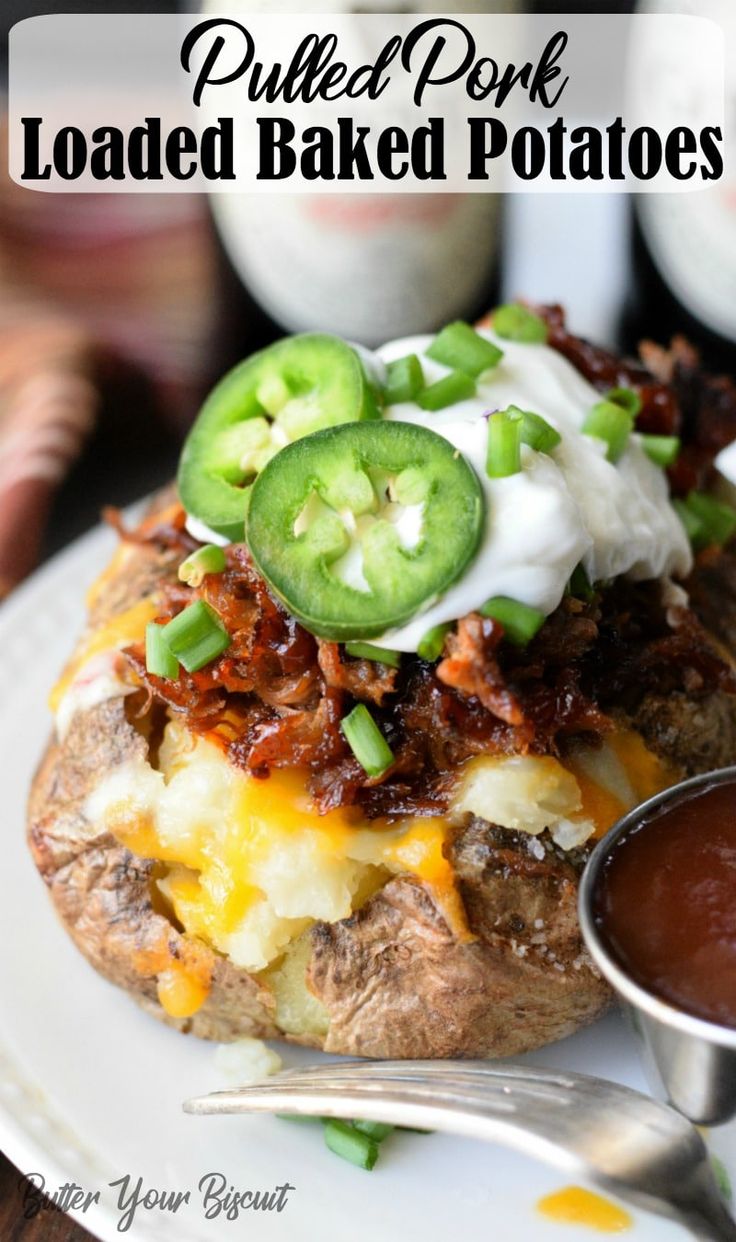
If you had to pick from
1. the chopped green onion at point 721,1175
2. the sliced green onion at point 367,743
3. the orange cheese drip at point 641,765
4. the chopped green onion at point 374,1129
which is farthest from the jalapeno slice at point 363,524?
the chopped green onion at point 721,1175

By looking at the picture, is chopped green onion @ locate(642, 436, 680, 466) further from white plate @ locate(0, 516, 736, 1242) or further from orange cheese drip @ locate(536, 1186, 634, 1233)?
orange cheese drip @ locate(536, 1186, 634, 1233)

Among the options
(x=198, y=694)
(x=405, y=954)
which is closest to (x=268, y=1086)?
(x=405, y=954)

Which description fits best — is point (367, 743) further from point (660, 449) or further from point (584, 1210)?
point (660, 449)

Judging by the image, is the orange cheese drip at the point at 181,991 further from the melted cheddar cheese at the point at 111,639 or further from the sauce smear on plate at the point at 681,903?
the sauce smear on plate at the point at 681,903

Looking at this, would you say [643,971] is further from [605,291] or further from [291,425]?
[605,291]

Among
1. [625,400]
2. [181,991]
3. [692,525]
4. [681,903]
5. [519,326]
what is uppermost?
[519,326]

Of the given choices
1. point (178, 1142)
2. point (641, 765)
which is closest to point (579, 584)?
point (641, 765)
